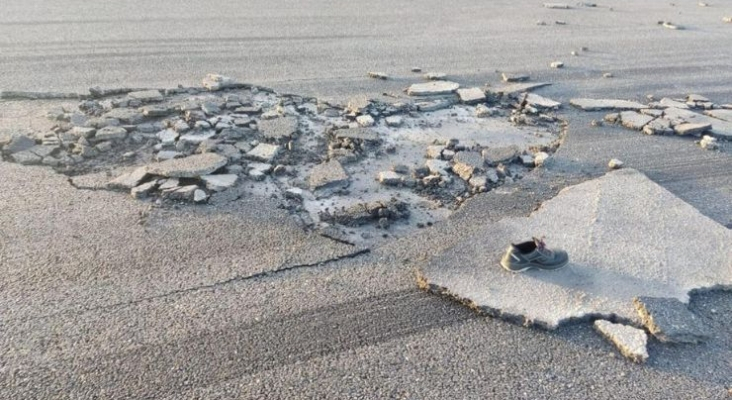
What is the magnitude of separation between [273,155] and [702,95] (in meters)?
6.39

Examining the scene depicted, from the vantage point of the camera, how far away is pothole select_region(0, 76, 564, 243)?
5020 millimetres

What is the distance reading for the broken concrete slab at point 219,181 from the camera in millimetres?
5087

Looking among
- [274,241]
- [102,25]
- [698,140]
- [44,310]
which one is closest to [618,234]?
[274,241]

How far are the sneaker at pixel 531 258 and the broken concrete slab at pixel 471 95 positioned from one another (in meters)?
3.90

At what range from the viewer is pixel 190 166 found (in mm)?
5293

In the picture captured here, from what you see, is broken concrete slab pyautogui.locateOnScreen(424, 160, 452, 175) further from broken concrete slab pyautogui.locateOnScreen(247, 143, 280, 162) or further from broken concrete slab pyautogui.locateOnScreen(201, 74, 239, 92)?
broken concrete slab pyautogui.locateOnScreen(201, 74, 239, 92)

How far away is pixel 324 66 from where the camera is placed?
356 inches

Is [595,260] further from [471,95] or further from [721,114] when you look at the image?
[721,114]

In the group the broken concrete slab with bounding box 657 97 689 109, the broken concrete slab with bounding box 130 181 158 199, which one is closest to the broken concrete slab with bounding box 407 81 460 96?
the broken concrete slab with bounding box 657 97 689 109

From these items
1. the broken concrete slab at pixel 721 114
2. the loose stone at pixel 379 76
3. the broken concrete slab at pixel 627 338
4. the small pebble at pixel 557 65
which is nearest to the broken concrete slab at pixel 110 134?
the loose stone at pixel 379 76

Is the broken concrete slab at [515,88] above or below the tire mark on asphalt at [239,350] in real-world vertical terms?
above

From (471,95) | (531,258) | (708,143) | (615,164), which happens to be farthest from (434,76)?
(531,258)

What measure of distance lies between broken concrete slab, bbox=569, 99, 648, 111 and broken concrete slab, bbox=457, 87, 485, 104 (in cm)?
120

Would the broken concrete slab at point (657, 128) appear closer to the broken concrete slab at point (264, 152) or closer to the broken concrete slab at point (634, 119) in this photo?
the broken concrete slab at point (634, 119)
